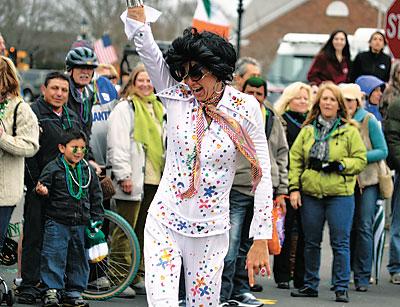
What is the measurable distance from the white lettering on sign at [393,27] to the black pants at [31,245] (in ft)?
15.3

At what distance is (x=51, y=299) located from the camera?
9414 millimetres

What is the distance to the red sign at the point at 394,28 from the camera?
40.7 ft

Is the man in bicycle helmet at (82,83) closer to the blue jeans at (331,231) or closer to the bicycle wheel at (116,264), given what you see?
the bicycle wheel at (116,264)

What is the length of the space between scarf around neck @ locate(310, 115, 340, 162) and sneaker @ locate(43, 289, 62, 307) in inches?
112

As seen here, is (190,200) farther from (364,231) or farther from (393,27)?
(393,27)

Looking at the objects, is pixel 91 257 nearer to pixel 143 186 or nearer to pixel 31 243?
pixel 31 243

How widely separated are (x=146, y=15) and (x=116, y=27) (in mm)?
55033

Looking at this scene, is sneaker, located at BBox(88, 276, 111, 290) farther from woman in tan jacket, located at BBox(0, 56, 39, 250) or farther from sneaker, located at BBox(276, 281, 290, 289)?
sneaker, located at BBox(276, 281, 290, 289)

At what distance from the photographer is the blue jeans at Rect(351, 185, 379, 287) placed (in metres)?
11.6

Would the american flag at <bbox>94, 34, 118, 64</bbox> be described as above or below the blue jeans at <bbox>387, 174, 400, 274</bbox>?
above

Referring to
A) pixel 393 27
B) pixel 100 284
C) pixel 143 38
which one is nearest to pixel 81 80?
pixel 100 284

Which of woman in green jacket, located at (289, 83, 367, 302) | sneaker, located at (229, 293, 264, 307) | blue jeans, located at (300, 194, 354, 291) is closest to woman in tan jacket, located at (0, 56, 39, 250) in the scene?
sneaker, located at (229, 293, 264, 307)

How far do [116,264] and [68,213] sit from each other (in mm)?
1201

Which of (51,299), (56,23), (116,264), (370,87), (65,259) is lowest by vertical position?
(51,299)
